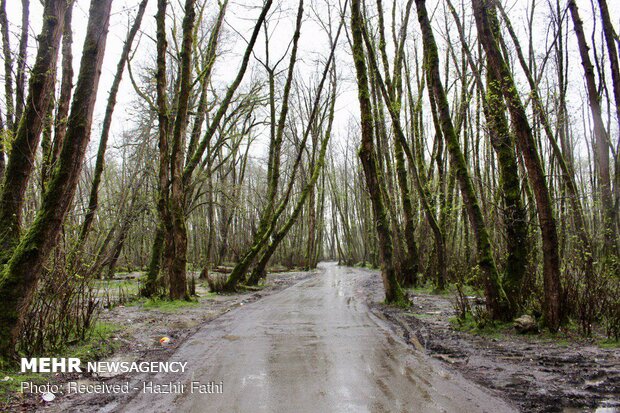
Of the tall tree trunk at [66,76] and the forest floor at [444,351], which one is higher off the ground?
the tall tree trunk at [66,76]

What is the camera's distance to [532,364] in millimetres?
4609

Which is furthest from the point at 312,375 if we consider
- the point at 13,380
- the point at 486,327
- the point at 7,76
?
the point at 7,76

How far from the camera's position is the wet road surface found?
3430mm

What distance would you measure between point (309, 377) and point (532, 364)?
8.26 feet

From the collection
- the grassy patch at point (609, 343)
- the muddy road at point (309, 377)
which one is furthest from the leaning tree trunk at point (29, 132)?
the grassy patch at point (609, 343)

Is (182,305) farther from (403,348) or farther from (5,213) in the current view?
(403,348)

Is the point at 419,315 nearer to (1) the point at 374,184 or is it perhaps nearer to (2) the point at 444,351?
(2) the point at 444,351

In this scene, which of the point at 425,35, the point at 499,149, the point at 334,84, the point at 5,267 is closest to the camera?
the point at 5,267

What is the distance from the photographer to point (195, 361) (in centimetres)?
490

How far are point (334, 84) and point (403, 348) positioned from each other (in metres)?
18.5

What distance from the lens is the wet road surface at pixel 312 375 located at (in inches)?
135

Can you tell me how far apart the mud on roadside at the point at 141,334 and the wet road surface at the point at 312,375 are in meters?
0.32

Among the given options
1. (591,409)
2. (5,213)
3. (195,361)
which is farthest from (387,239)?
(5,213)

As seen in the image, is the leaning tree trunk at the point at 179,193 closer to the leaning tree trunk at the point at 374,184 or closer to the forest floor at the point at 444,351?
the forest floor at the point at 444,351
